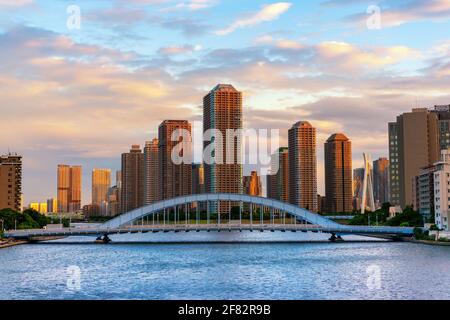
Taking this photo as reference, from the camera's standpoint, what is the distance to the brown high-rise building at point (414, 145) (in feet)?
481

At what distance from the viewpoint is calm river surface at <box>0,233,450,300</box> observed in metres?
41.0

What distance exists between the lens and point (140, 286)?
45.2 metres

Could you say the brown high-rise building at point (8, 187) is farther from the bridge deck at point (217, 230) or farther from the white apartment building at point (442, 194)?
the white apartment building at point (442, 194)

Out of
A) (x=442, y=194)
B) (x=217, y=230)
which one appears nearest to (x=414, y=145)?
(x=442, y=194)

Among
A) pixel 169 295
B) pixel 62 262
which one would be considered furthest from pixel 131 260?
pixel 169 295

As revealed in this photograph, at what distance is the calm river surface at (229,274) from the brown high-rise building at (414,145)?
223ft

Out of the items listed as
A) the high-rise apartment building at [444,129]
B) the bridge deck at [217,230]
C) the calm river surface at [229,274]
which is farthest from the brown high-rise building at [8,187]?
the high-rise apartment building at [444,129]

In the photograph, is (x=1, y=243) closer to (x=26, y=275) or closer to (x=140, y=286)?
(x=26, y=275)

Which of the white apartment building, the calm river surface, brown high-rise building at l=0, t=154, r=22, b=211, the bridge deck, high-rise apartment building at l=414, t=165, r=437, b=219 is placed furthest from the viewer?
brown high-rise building at l=0, t=154, r=22, b=211

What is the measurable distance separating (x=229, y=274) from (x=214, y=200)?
52252mm

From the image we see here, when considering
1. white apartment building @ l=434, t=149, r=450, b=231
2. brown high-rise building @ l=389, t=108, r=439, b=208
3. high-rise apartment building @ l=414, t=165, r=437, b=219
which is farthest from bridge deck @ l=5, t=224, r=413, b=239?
brown high-rise building @ l=389, t=108, r=439, b=208

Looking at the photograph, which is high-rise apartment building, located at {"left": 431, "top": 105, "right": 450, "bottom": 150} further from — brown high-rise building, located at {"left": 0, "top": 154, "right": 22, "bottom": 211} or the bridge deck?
brown high-rise building, located at {"left": 0, "top": 154, "right": 22, "bottom": 211}

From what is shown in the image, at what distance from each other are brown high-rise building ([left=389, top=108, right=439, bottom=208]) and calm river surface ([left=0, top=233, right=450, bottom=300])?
67969 millimetres
